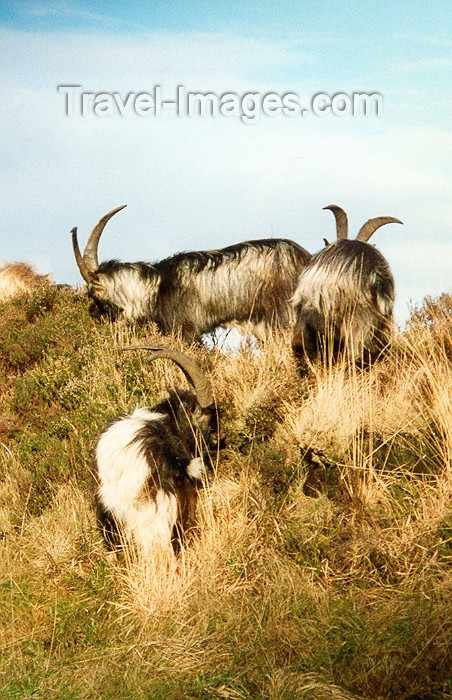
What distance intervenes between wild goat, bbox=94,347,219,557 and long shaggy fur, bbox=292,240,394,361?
215cm

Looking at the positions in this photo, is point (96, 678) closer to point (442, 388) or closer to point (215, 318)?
point (442, 388)

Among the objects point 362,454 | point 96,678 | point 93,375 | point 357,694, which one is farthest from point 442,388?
point 93,375

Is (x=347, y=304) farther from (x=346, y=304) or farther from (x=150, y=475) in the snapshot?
(x=150, y=475)

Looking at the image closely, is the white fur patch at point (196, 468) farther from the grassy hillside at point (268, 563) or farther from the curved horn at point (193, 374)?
the curved horn at point (193, 374)

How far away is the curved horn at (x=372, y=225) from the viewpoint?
10.7 metres

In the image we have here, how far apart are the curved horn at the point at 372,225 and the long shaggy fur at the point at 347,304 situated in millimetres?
1057

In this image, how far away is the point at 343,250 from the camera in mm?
9562

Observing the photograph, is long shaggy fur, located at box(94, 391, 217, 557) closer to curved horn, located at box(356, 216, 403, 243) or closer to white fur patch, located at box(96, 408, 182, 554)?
white fur patch, located at box(96, 408, 182, 554)

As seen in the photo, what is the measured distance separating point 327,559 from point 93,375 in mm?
4681

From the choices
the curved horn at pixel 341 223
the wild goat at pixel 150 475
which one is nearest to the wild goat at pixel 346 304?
the curved horn at pixel 341 223

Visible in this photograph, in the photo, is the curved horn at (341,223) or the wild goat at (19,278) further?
the wild goat at (19,278)

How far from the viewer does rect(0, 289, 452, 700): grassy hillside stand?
5418mm

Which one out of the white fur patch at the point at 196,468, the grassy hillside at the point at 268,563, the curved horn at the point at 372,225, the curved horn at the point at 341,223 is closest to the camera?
the grassy hillside at the point at 268,563

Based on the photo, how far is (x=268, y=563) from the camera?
646cm
